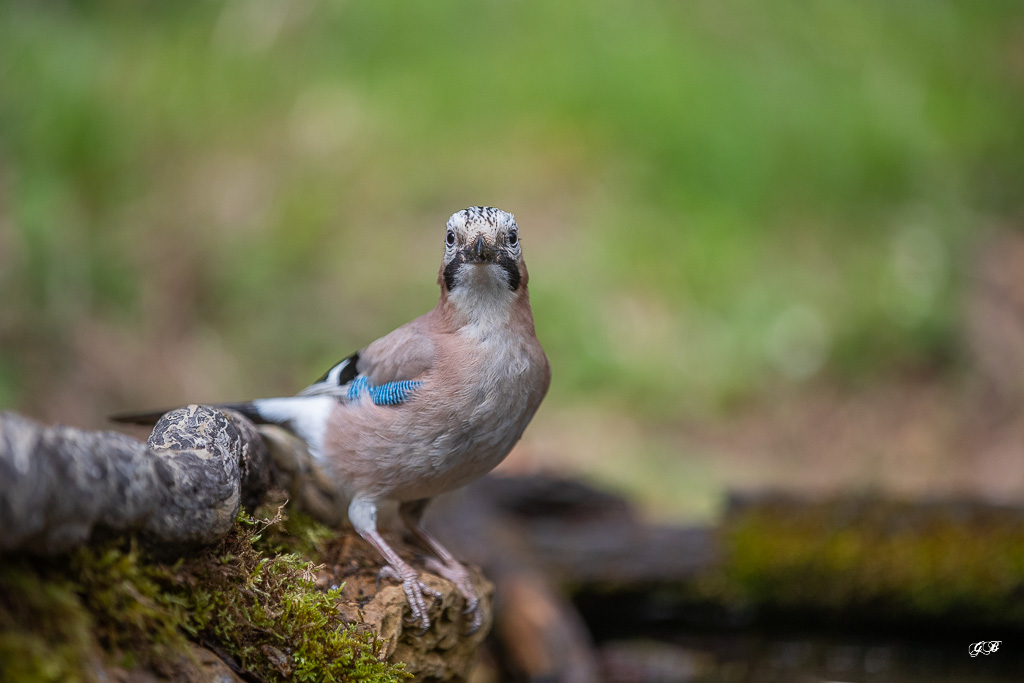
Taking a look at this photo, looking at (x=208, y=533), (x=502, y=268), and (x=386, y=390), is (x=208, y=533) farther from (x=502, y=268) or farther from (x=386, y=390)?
(x=502, y=268)

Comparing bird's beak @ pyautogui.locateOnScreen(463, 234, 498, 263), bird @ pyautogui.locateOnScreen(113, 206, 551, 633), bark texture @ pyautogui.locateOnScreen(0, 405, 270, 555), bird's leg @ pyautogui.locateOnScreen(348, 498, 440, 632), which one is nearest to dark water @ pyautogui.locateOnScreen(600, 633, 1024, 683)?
bird @ pyautogui.locateOnScreen(113, 206, 551, 633)

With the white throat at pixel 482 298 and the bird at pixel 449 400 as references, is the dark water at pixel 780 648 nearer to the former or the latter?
the bird at pixel 449 400

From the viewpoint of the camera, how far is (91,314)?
31.3 ft

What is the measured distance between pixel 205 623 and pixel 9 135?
8.32 metres

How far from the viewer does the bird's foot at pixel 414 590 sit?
361 centimetres

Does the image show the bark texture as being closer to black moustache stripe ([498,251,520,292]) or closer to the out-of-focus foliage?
black moustache stripe ([498,251,520,292])

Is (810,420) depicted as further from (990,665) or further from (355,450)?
(355,450)

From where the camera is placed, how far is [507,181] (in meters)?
11.7

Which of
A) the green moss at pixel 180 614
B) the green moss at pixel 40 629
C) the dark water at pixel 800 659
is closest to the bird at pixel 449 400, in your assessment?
the green moss at pixel 180 614

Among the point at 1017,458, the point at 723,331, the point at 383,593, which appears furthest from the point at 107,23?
the point at 1017,458

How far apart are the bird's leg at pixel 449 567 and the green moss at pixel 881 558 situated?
2584 millimetres

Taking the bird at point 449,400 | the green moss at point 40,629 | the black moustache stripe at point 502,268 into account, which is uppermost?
the black moustache stripe at point 502,268

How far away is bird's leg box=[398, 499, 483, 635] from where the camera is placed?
158 inches

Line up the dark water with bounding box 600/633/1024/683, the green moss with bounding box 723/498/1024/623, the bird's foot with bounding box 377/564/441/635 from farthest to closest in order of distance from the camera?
the green moss with bounding box 723/498/1024/623 → the dark water with bounding box 600/633/1024/683 → the bird's foot with bounding box 377/564/441/635
